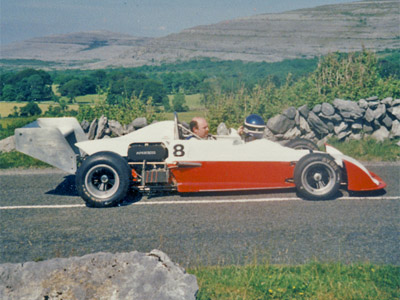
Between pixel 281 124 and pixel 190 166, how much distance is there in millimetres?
4779

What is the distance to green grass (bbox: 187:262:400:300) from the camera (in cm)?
369

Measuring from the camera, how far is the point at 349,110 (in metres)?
11.0

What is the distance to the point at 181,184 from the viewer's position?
22.5 ft

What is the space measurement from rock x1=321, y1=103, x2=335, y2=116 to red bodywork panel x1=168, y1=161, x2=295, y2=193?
184 inches

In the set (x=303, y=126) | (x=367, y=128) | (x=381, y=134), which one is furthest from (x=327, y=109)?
(x=381, y=134)

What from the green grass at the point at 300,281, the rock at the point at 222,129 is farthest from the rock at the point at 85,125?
the green grass at the point at 300,281

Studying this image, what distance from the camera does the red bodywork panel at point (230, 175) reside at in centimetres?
677

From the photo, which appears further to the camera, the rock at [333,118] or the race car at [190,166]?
the rock at [333,118]

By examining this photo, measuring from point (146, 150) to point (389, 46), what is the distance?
140 ft

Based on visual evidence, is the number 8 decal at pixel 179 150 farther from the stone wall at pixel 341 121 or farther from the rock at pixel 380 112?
the rock at pixel 380 112

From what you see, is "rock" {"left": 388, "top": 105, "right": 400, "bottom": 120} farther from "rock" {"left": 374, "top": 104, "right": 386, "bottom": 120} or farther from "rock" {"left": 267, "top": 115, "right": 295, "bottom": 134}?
"rock" {"left": 267, "top": 115, "right": 295, "bottom": 134}

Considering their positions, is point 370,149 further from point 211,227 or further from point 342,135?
point 211,227

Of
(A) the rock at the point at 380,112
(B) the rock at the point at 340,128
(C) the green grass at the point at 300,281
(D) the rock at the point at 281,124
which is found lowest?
(C) the green grass at the point at 300,281

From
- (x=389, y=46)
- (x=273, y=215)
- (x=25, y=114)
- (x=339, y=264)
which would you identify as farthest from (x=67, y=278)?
(x=389, y=46)
